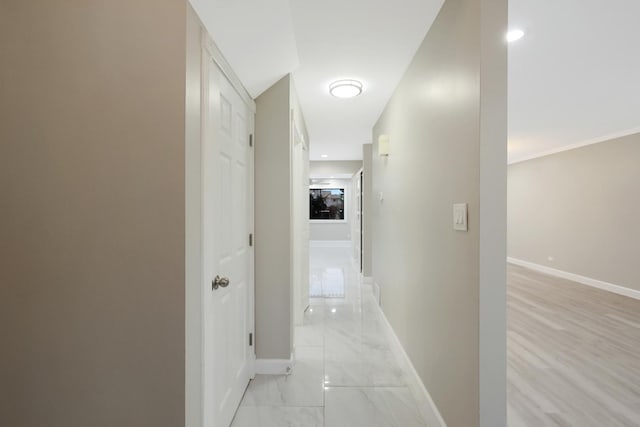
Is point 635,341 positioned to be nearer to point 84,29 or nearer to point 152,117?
point 152,117

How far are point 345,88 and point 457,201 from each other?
5.34 feet

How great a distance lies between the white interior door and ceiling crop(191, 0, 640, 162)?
0.29 metres

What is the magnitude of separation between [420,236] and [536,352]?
1.72 meters

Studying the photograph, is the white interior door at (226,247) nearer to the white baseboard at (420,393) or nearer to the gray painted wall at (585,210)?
the white baseboard at (420,393)

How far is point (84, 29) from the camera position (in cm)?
112

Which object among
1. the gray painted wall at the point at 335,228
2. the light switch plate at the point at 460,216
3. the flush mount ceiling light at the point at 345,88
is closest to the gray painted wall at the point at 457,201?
the light switch plate at the point at 460,216

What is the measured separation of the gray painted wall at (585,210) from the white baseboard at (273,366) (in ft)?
17.1

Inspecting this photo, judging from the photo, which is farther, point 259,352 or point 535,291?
point 535,291

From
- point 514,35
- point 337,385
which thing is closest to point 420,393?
point 337,385

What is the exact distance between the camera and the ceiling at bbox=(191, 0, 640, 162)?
1.62m

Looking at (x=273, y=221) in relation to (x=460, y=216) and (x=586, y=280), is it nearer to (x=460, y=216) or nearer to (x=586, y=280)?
(x=460, y=216)

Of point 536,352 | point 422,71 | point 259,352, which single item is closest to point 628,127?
point 536,352

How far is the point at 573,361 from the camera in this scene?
96.1 inches

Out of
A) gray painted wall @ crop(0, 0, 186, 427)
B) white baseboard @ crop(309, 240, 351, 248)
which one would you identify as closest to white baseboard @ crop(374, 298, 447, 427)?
gray painted wall @ crop(0, 0, 186, 427)
